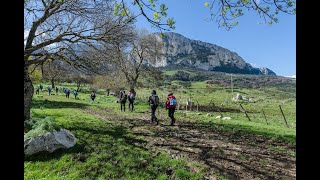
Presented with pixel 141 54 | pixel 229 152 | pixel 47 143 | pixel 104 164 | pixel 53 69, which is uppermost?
pixel 141 54

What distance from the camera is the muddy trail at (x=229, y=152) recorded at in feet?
30.0

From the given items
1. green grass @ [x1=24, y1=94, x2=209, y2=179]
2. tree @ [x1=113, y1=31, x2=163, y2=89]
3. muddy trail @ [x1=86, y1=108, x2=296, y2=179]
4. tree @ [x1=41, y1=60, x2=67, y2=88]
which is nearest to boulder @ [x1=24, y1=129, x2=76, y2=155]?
green grass @ [x1=24, y1=94, x2=209, y2=179]

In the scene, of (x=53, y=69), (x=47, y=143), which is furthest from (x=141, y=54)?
(x=47, y=143)

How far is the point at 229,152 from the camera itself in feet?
38.0

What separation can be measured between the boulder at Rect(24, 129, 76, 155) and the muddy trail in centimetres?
323

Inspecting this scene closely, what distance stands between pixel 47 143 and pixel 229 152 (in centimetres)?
716

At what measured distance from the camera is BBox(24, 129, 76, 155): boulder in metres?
10.9

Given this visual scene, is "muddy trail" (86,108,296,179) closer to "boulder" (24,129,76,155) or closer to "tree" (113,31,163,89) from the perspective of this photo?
"boulder" (24,129,76,155)

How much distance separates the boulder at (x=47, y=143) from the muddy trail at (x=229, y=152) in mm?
3226

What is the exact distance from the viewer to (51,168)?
9.88 meters

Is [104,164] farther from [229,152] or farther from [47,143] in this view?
[229,152]

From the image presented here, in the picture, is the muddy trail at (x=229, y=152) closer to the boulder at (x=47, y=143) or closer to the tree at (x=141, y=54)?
the boulder at (x=47, y=143)
